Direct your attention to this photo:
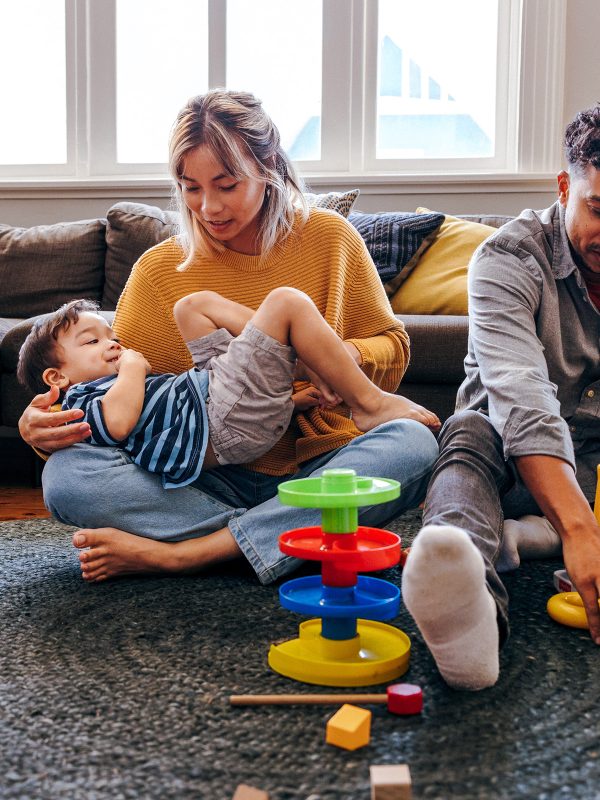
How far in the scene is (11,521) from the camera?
6.95 feet

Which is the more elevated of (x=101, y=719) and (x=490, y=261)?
(x=490, y=261)

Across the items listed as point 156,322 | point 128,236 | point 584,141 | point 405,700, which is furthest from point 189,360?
point 128,236

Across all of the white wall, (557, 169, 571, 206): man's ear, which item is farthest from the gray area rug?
the white wall

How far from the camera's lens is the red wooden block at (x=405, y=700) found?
997mm

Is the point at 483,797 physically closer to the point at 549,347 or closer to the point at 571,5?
the point at 549,347

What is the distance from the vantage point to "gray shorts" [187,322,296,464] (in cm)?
149

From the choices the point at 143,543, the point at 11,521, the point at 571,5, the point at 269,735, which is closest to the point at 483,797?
the point at 269,735

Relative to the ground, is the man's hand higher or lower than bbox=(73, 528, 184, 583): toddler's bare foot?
higher

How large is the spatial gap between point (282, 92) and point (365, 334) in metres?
2.13

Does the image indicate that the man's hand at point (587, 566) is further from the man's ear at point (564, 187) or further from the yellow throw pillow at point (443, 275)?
the yellow throw pillow at point (443, 275)

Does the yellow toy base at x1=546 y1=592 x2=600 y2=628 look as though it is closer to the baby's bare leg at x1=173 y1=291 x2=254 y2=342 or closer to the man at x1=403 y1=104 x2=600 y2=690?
the man at x1=403 y1=104 x2=600 y2=690

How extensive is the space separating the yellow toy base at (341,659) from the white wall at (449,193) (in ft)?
8.28

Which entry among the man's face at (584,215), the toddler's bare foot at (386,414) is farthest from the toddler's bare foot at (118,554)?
the man's face at (584,215)

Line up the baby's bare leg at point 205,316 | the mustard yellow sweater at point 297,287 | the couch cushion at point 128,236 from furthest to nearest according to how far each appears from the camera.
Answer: the couch cushion at point 128,236 → the mustard yellow sweater at point 297,287 → the baby's bare leg at point 205,316
